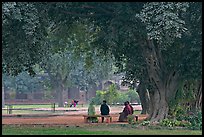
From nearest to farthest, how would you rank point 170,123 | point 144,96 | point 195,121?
point 195,121 → point 170,123 → point 144,96

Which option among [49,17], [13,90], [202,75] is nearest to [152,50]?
[202,75]

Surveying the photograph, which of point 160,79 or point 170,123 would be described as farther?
point 160,79

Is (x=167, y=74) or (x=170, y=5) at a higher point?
(x=170, y=5)

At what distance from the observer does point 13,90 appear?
74.6m

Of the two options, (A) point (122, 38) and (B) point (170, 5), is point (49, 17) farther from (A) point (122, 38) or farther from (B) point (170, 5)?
(B) point (170, 5)

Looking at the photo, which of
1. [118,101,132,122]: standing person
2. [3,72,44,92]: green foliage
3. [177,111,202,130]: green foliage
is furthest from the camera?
[3,72,44,92]: green foliage

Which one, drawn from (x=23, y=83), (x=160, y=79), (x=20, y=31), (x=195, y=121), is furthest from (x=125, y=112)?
(x=23, y=83)

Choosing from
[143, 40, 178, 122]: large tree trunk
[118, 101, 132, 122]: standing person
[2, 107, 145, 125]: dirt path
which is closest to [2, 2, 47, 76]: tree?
[2, 107, 145, 125]: dirt path

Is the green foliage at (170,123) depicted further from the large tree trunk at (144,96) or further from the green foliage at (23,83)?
the green foliage at (23,83)

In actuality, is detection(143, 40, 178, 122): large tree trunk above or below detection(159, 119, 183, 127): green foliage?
above

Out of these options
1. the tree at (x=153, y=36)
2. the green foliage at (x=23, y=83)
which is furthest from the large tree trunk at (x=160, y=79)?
the green foliage at (x=23, y=83)

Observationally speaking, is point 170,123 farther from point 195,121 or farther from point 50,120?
point 50,120

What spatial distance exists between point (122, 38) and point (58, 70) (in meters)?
32.8

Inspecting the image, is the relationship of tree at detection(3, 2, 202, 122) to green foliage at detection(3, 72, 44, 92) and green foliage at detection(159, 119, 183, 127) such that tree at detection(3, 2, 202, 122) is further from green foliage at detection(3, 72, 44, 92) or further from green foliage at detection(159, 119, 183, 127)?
green foliage at detection(3, 72, 44, 92)
